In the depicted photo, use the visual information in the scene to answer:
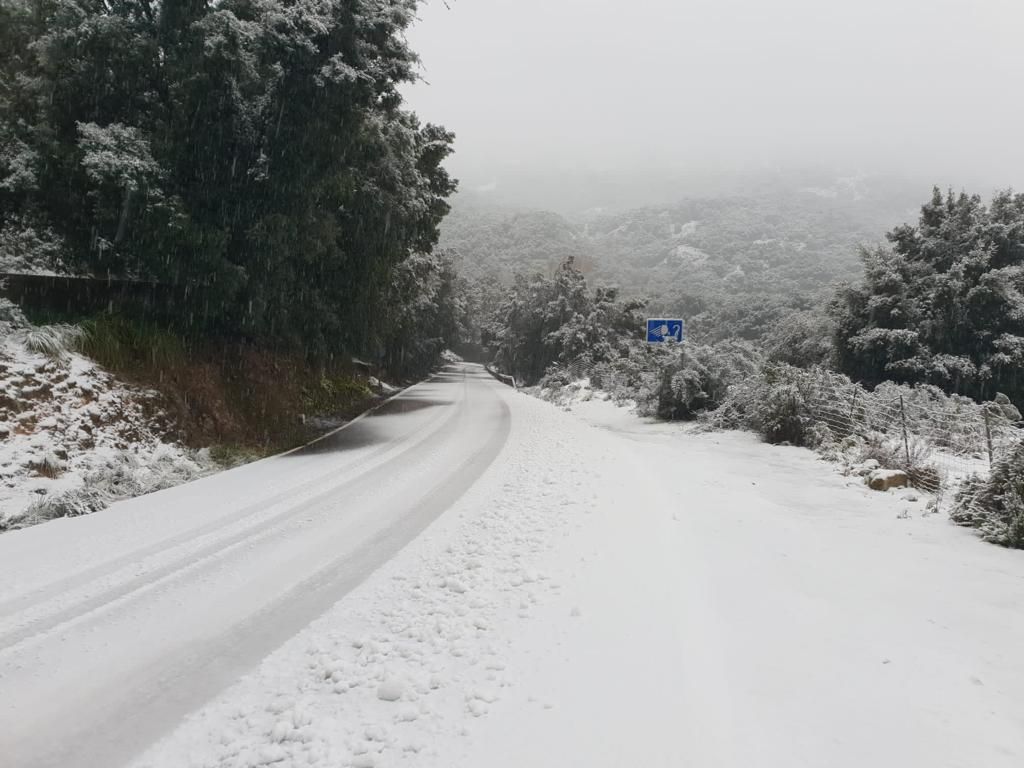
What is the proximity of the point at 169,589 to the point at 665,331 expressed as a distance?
1495 cm

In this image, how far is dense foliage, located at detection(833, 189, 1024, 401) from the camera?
65.7 ft

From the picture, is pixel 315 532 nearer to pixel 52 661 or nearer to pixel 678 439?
pixel 52 661

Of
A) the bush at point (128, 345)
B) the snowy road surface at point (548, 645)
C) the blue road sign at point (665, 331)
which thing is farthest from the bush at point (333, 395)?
the blue road sign at point (665, 331)

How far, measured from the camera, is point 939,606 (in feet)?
15.4

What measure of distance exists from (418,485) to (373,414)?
1077 cm

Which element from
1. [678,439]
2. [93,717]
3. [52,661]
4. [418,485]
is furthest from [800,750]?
[678,439]

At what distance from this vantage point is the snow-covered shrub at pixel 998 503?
6.29 m

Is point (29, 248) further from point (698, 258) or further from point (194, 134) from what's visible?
point (698, 258)

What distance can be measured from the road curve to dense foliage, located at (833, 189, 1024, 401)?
19.9 metres

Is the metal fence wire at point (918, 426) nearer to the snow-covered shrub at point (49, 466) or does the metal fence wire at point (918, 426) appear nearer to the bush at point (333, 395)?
the snow-covered shrub at point (49, 466)

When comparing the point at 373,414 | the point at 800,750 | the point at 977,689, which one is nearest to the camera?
the point at 800,750

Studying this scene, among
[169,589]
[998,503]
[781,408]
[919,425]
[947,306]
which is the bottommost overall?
[169,589]

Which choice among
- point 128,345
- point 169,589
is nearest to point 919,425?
point 169,589

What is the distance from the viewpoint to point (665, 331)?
1703 centimetres
